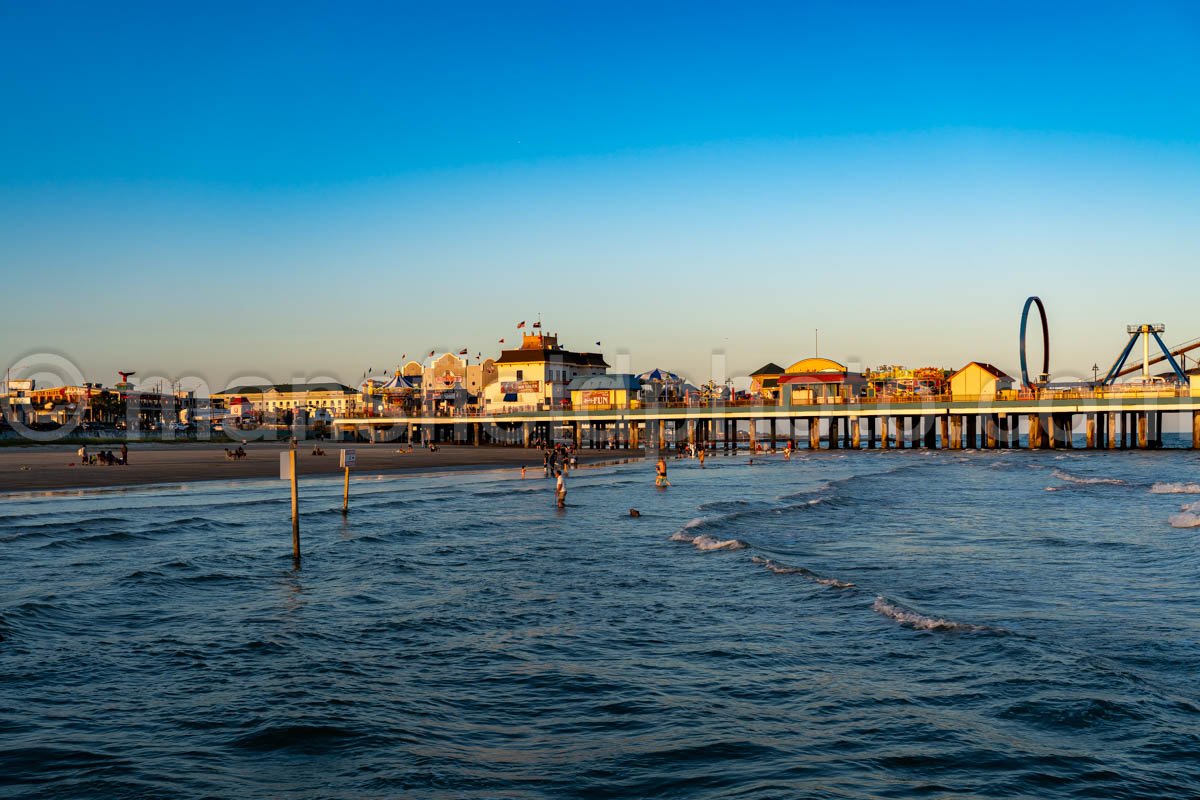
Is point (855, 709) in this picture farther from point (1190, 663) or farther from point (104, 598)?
point (104, 598)

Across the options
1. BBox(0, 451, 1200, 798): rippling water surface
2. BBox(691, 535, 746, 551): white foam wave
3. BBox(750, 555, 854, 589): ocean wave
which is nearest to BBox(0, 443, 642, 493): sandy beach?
BBox(0, 451, 1200, 798): rippling water surface

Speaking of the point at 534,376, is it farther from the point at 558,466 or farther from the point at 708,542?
the point at 708,542

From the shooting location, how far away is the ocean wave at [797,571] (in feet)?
57.9

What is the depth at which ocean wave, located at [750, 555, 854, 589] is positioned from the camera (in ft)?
57.9

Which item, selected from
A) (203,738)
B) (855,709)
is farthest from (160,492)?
(855,709)

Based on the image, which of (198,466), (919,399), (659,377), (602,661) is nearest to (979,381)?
(919,399)

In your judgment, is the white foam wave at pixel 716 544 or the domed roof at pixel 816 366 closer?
the white foam wave at pixel 716 544

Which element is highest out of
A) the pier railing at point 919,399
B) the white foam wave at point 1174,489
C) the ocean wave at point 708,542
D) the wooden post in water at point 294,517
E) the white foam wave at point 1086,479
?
the pier railing at point 919,399

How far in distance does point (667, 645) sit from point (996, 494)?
29179 mm

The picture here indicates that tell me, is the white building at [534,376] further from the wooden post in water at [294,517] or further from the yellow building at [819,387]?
the wooden post in water at [294,517]

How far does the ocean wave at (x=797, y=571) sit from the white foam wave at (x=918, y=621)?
72.6 inches

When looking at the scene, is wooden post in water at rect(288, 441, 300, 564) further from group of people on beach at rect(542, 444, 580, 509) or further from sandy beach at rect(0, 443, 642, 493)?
sandy beach at rect(0, 443, 642, 493)

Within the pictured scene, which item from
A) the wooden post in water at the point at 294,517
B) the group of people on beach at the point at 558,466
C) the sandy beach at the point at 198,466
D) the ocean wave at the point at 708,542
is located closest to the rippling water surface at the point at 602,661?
the ocean wave at the point at 708,542

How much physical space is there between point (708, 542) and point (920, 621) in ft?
31.1
